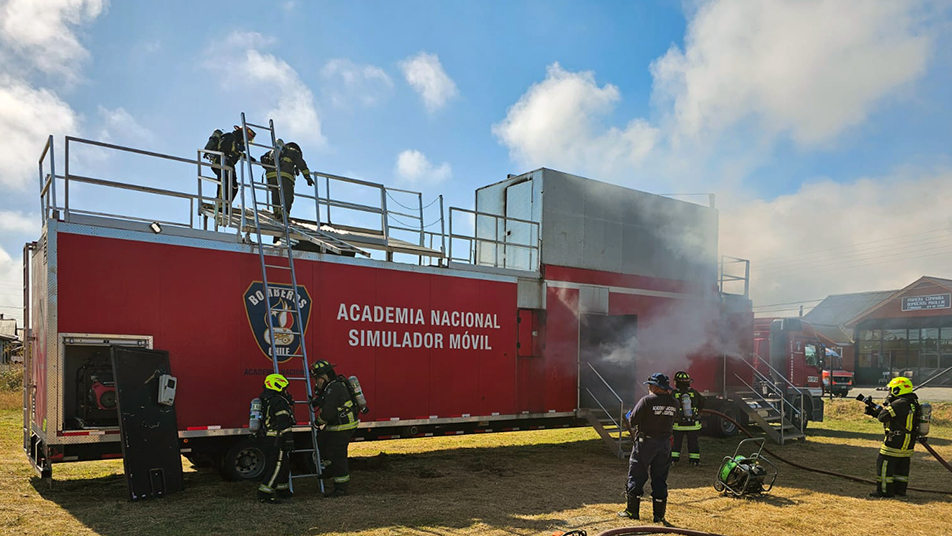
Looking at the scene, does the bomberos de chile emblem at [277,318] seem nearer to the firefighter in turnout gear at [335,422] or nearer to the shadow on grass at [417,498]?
the firefighter in turnout gear at [335,422]

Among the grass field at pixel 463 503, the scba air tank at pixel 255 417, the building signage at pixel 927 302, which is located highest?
the building signage at pixel 927 302

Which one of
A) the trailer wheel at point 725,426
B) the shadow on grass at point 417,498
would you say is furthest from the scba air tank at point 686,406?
the trailer wheel at point 725,426

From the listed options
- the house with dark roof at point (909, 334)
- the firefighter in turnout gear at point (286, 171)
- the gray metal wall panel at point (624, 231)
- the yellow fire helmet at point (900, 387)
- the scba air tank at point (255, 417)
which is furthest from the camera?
the house with dark roof at point (909, 334)

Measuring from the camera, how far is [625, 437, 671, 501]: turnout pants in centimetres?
793

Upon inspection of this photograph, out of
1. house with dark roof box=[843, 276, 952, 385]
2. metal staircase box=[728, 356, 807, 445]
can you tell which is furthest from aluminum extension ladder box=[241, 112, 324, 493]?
house with dark roof box=[843, 276, 952, 385]

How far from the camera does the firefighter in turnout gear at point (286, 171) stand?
1072 cm

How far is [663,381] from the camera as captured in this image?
823cm

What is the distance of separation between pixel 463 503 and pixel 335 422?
80.5 inches

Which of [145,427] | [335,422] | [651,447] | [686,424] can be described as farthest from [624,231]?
[145,427]

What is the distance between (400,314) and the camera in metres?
10.9

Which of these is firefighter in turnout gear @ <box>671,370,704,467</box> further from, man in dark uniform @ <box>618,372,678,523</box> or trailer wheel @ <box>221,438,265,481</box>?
trailer wheel @ <box>221,438,265,481</box>

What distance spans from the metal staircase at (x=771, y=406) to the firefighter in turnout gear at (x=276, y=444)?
443 inches

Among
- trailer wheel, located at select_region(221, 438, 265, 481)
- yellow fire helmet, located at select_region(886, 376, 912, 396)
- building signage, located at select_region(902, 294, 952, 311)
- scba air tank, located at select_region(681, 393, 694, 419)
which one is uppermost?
building signage, located at select_region(902, 294, 952, 311)

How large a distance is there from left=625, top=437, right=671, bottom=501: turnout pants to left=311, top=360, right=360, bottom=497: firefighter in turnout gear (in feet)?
12.3
